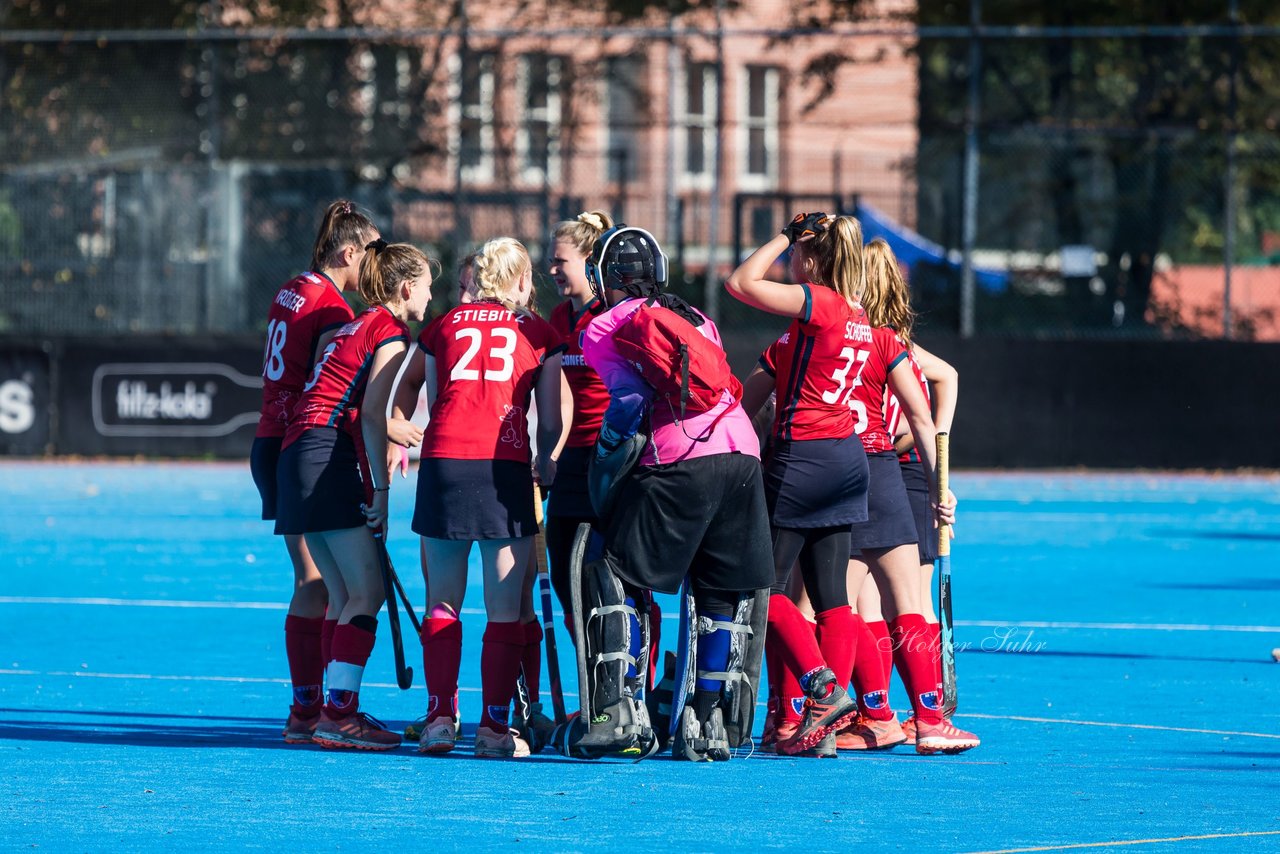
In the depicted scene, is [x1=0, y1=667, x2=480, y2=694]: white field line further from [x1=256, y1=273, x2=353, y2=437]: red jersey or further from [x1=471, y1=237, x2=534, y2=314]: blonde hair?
[x1=471, y1=237, x2=534, y2=314]: blonde hair

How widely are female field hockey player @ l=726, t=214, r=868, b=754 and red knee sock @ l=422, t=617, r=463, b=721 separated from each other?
1.07m

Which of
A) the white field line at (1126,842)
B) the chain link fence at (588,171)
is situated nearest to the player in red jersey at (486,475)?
the white field line at (1126,842)

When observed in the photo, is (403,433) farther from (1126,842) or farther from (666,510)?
(1126,842)

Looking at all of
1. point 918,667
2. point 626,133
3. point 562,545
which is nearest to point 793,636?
point 918,667

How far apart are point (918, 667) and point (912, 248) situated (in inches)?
575

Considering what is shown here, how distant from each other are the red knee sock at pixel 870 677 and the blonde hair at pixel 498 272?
1766mm

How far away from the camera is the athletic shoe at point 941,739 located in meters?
7.08

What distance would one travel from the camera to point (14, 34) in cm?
2320

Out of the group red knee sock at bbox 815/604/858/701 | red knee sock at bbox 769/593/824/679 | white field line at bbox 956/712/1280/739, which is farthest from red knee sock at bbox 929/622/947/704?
white field line at bbox 956/712/1280/739

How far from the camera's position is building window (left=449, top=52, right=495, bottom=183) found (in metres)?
22.1

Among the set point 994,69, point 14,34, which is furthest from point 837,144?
point 14,34

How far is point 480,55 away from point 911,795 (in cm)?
1740

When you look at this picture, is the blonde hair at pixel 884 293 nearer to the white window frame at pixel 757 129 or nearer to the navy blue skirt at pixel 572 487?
the navy blue skirt at pixel 572 487

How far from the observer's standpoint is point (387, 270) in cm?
725
